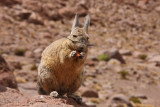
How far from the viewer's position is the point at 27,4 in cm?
2602

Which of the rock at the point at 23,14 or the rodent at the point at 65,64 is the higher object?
the rock at the point at 23,14

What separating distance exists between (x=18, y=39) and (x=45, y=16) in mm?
7329

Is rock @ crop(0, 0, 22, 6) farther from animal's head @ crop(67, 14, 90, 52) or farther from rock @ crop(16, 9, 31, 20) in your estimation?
animal's head @ crop(67, 14, 90, 52)

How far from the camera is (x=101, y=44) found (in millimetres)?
24906

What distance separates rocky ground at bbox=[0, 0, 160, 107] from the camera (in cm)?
1310

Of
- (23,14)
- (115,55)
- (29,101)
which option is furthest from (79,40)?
(23,14)

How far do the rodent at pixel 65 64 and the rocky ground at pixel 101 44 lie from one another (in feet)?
1.46

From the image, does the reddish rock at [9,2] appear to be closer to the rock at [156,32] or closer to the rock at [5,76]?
the rock at [156,32]

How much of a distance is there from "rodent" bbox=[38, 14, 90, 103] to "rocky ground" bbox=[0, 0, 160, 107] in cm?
44

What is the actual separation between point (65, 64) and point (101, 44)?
2018 centimetres

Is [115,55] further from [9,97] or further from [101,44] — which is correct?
[9,97]

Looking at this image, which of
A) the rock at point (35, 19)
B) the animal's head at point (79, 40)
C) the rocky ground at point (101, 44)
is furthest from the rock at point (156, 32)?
the animal's head at point (79, 40)

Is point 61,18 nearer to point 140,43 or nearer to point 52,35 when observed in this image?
point 52,35

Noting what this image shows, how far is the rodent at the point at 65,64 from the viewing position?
471 centimetres
